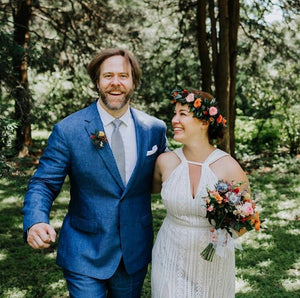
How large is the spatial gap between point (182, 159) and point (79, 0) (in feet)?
28.7

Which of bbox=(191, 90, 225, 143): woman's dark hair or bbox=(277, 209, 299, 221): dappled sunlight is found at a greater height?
bbox=(191, 90, 225, 143): woman's dark hair

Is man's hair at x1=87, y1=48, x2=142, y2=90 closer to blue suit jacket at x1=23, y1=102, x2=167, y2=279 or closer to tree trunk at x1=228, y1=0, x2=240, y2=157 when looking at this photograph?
blue suit jacket at x1=23, y1=102, x2=167, y2=279

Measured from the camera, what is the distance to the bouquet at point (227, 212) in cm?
235

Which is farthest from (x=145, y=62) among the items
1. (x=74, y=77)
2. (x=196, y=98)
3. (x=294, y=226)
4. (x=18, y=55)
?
(x=196, y=98)

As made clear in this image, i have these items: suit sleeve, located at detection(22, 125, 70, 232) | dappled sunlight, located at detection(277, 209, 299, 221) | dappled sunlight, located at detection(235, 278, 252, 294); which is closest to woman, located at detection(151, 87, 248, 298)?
suit sleeve, located at detection(22, 125, 70, 232)

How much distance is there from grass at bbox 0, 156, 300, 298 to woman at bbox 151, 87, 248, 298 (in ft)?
5.57

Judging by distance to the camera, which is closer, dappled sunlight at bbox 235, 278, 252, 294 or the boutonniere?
the boutonniere

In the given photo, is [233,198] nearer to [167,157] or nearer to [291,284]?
[167,157]

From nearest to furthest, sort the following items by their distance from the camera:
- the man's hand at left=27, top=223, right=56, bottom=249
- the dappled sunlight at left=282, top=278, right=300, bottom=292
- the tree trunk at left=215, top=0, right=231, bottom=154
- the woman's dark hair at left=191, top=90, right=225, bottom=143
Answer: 1. the man's hand at left=27, top=223, right=56, bottom=249
2. the woman's dark hair at left=191, top=90, right=225, bottom=143
3. the dappled sunlight at left=282, top=278, right=300, bottom=292
4. the tree trunk at left=215, top=0, right=231, bottom=154

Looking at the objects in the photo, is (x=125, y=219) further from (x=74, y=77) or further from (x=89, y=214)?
(x=74, y=77)

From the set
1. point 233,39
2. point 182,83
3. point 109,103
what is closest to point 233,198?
point 109,103

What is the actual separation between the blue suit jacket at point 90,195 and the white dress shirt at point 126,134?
0.15 ft

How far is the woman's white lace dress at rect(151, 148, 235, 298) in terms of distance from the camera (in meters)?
2.74

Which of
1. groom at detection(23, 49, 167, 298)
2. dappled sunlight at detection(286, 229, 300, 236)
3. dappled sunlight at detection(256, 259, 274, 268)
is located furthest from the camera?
dappled sunlight at detection(286, 229, 300, 236)
